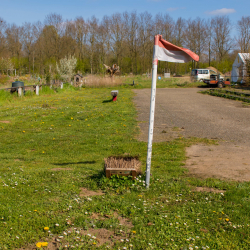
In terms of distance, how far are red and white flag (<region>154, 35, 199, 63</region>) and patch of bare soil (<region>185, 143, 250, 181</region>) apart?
86.5 inches

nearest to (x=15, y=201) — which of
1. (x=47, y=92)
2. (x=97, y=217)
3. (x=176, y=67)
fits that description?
(x=97, y=217)

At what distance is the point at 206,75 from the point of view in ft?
149

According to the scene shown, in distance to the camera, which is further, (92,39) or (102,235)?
(92,39)

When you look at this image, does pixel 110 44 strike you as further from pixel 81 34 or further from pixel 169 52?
pixel 169 52

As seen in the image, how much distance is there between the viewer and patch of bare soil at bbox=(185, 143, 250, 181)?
547cm

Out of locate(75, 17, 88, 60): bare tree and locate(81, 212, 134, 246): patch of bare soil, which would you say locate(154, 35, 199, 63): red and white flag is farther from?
locate(75, 17, 88, 60): bare tree

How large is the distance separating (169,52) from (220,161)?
2958mm

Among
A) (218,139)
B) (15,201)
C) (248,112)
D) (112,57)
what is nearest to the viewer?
(15,201)

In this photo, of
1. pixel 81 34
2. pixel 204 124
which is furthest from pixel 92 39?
pixel 204 124

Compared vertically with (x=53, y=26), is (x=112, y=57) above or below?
below

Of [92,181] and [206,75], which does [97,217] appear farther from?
[206,75]

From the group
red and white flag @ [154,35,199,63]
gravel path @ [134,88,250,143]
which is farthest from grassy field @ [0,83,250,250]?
gravel path @ [134,88,250,143]

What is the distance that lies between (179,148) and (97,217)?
15.0ft

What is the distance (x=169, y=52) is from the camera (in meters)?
4.71
